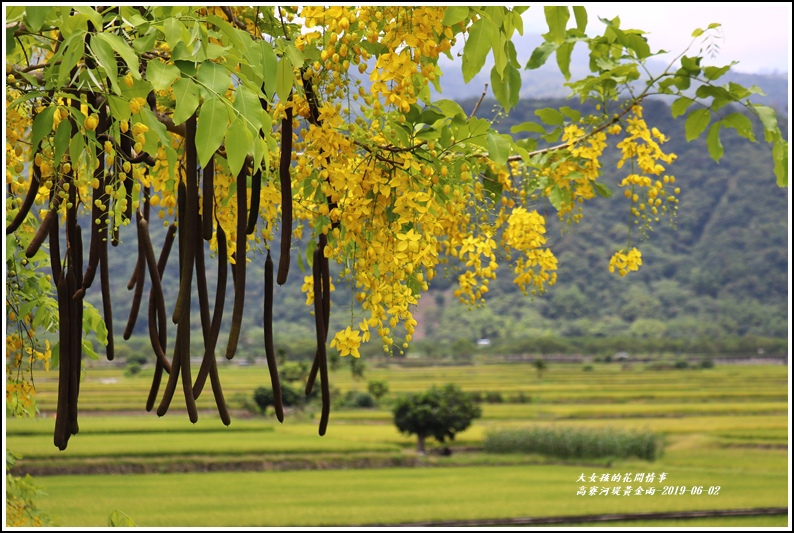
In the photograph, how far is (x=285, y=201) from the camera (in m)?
1.28

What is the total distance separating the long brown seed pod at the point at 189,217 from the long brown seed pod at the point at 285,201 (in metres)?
0.13

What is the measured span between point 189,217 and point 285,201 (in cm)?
19

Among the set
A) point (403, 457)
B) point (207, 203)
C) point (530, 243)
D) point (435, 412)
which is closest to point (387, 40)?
point (207, 203)

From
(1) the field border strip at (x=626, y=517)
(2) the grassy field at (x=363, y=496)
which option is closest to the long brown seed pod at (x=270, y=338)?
(2) the grassy field at (x=363, y=496)

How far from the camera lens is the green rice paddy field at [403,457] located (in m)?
24.5

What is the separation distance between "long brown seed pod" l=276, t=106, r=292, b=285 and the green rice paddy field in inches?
766

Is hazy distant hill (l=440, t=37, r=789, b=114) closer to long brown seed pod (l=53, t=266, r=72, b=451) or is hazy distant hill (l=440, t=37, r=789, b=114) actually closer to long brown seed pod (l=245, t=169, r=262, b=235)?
long brown seed pod (l=245, t=169, r=262, b=235)

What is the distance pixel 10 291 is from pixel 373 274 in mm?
1171

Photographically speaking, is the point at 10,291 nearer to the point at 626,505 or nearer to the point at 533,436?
the point at 626,505

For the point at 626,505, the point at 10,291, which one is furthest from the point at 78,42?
the point at 626,505

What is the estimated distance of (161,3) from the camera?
1.17m

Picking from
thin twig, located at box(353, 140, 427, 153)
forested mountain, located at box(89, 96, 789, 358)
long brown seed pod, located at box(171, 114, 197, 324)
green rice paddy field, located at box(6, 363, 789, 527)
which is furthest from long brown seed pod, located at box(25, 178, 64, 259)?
forested mountain, located at box(89, 96, 789, 358)

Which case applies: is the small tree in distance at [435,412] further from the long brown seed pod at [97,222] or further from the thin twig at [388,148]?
the long brown seed pod at [97,222]

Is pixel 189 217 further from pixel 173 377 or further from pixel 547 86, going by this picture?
pixel 547 86
